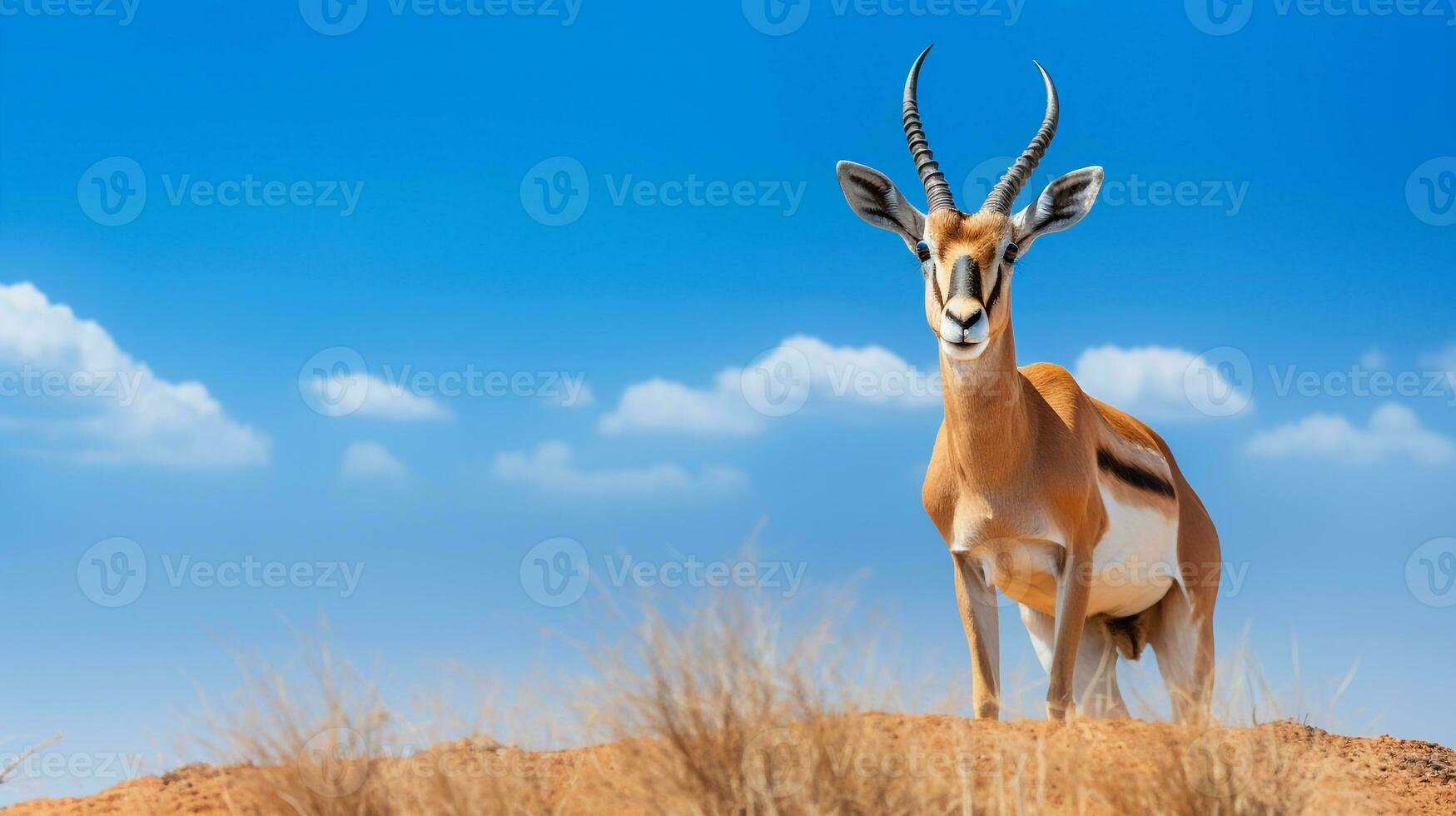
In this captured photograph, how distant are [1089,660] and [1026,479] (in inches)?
113

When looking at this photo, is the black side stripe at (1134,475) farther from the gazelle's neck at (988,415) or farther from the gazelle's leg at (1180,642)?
the gazelle's neck at (988,415)

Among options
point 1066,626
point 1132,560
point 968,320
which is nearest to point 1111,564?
point 1132,560

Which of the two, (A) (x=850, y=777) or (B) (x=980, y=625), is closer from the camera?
(A) (x=850, y=777)

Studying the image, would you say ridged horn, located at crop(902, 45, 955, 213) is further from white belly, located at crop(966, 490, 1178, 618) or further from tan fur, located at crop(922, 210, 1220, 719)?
white belly, located at crop(966, 490, 1178, 618)

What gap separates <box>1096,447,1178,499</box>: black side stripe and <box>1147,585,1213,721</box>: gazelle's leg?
0.87 meters

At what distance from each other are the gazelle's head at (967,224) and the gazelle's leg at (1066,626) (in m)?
1.70

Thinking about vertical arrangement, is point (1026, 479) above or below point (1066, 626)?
above

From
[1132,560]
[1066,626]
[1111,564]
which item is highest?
[1132,560]

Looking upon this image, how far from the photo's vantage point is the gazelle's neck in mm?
9023

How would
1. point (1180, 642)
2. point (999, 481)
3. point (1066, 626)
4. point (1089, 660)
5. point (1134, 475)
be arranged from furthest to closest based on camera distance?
point (1089, 660) → point (1180, 642) → point (1134, 475) → point (999, 481) → point (1066, 626)

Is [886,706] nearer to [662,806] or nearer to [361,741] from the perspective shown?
[662,806]

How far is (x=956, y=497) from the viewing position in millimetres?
9219

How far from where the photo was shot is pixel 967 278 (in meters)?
8.66

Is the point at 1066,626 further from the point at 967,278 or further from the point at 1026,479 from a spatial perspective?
the point at 967,278
